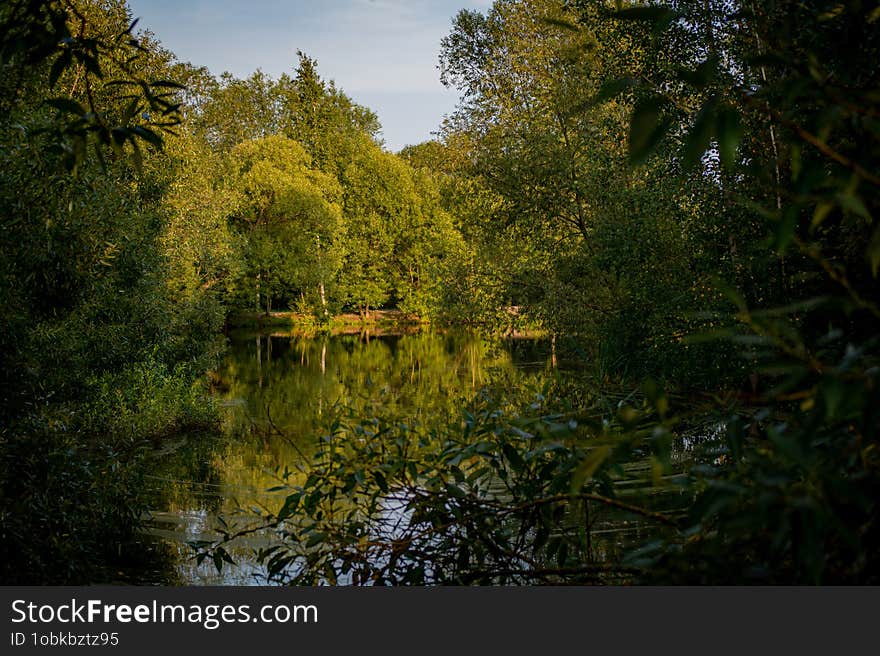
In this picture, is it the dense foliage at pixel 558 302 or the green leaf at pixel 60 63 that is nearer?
the dense foliage at pixel 558 302

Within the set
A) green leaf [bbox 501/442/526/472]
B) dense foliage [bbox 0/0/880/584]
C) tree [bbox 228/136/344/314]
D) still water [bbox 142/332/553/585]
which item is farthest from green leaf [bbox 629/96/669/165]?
tree [bbox 228/136/344/314]

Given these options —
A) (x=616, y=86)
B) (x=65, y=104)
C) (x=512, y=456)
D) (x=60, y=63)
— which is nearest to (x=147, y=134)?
(x=65, y=104)

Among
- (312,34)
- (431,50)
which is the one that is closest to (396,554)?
(431,50)

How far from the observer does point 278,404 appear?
2025 cm

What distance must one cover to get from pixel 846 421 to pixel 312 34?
55663 millimetres

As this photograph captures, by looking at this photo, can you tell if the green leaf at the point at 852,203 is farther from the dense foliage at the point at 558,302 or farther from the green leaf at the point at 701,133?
the green leaf at the point at 701,133

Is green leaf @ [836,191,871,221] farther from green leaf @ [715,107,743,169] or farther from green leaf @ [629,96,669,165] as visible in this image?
green leaf @ [629,96,669,165]

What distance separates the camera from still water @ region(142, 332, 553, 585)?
29.2 ft

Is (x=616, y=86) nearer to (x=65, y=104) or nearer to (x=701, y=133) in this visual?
(x=701, y=133)

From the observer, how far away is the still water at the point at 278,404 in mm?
8914

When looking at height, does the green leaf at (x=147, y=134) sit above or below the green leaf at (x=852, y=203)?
above

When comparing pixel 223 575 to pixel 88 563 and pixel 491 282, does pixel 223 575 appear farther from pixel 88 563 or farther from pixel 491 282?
pixel 491 282

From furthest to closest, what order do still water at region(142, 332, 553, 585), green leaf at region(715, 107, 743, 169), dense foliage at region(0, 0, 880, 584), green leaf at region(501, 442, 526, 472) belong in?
still water at region(142, 332, 553, 585)
green leaf at region(501, 442, 526, 472)
dense foliage at region(0, 0, 880, 584)
green leaf at region(715, 107, 743, 169)

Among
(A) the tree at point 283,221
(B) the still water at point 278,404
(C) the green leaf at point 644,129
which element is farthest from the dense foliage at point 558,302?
(A) the tree at point 283,221
